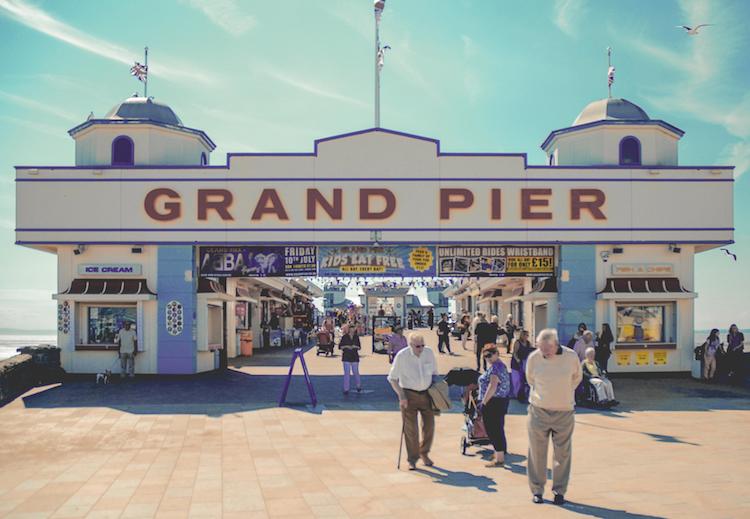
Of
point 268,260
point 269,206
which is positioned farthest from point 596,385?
point 269,206

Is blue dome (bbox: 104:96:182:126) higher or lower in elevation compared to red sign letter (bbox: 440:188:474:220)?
higher

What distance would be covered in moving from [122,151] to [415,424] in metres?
14.4

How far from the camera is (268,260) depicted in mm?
19688

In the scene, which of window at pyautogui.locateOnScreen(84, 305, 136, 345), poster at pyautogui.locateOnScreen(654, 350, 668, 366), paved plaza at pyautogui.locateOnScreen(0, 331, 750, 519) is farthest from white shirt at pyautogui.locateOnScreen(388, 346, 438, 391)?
poster at pyautogui.locateOnScreen(654, 350, 668, 366)

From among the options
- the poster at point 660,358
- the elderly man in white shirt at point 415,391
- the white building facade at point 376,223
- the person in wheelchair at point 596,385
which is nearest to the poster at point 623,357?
the white building facade at point 376,223

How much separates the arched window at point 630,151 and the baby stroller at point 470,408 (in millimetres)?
12485

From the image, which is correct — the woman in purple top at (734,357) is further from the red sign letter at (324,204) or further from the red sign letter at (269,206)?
the red sign letter at (269,206)

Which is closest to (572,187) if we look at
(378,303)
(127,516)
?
(127,516)

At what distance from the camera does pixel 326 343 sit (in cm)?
2589

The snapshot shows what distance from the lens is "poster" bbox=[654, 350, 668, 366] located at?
19.3m

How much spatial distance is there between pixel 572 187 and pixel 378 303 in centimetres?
2909

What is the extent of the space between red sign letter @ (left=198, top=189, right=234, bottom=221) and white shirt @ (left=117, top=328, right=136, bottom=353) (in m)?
3.50

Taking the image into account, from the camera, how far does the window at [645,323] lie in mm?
19422

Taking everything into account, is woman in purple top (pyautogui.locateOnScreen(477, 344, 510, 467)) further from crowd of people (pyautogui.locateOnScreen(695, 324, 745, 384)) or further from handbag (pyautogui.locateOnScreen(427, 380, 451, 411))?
crowd of people (pyautogui.locateOnScreen(695, 324, 745, 384))
